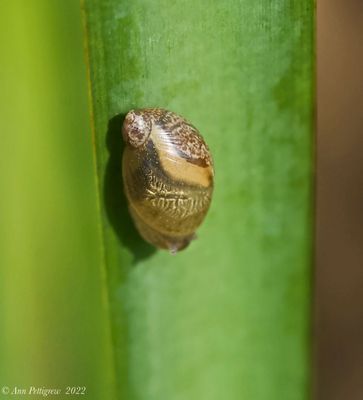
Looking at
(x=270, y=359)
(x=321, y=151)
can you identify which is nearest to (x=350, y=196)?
(x=321, y=151)

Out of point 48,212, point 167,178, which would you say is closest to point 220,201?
point 167,178

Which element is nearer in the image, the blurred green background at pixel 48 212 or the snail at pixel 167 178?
the blurred green background at pixel 48 212

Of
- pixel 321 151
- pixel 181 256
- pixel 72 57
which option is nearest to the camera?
pixel 72 57

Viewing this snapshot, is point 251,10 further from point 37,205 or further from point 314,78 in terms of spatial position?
point 37,205

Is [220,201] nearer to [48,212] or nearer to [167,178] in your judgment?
[167,178]
